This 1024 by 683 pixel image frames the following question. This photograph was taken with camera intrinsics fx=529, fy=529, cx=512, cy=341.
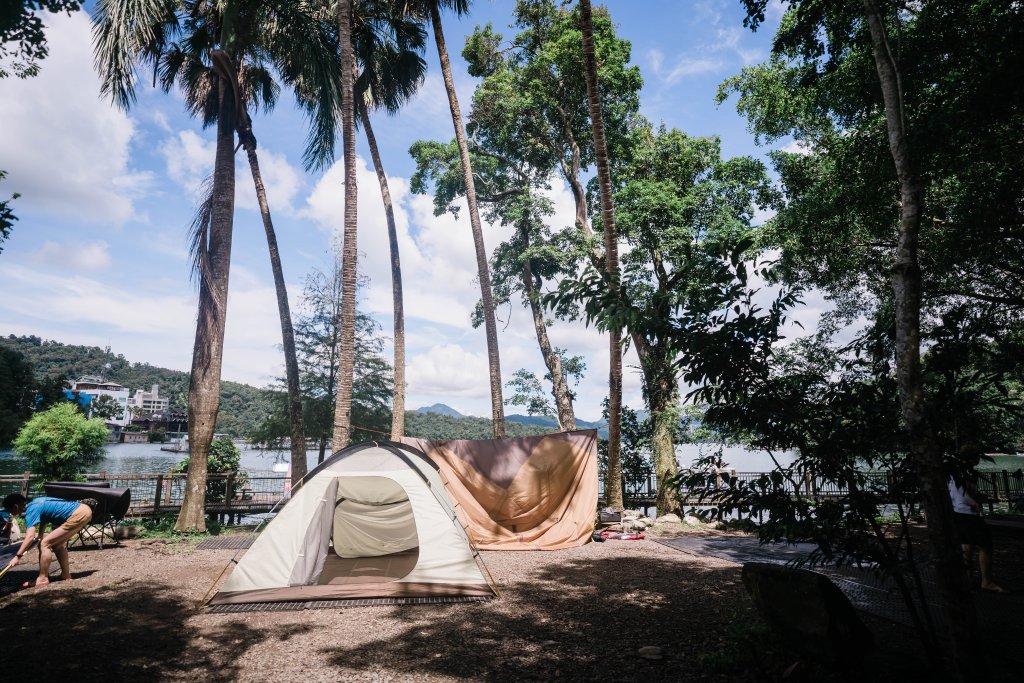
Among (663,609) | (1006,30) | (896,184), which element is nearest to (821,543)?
(663,609)

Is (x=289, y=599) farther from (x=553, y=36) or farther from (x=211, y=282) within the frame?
(x=553, y=36)

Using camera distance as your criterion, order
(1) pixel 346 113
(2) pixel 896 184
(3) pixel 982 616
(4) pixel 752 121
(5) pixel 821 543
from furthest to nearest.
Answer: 1. (4) pixel 752 121
2. (1) pixel 346 113
3. (2) pixel 896 184
4. (3) pixel 982 616
5. (5) pixel 821 543

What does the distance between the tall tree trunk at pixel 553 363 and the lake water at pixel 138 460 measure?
9.79 metres

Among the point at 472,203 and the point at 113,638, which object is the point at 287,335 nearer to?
the point at 472,203

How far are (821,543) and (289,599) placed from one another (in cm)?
563

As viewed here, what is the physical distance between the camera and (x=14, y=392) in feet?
100.0

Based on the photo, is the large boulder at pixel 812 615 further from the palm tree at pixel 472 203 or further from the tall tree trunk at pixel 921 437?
the palm tree at pixel 472 203

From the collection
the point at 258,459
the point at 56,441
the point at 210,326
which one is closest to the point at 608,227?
the point at 210,326

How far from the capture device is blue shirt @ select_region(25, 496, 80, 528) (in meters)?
6.89

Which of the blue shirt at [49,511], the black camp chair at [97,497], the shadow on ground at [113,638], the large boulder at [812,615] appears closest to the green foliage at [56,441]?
the black camp chair at [97,497]

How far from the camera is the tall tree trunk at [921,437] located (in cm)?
322

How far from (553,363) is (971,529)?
13796 millimetres

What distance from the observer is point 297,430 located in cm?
1532

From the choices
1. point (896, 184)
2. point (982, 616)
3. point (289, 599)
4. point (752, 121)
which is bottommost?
point (289, 599)
